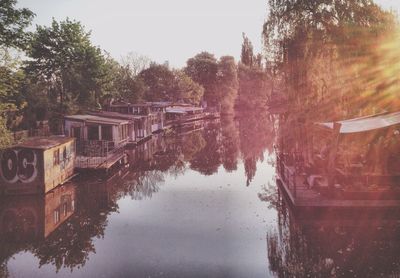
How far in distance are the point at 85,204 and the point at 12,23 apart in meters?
14.2

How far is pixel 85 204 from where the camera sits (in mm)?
22203

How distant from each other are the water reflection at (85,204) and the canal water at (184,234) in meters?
0.06

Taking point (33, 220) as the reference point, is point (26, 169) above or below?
above

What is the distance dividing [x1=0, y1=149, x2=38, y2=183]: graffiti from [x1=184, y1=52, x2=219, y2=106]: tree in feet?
312

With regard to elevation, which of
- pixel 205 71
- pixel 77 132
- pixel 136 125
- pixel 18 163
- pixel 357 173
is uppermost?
pixel 205 71

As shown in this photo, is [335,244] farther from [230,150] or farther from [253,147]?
[253,147]

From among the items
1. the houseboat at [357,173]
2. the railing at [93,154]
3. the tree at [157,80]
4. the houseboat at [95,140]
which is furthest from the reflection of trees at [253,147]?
the tree at [157,80]

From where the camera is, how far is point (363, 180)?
17.9 meters

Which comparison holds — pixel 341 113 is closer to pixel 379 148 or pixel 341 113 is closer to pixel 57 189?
pixel 379 148

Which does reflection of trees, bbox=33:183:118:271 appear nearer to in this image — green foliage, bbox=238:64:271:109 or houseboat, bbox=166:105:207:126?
houseboat, bbox=166:105:207:126

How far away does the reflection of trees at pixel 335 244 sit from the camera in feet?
41.1

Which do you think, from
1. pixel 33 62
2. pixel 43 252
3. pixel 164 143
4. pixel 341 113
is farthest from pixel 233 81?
pixel 43 252

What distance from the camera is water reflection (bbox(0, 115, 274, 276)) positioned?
15.8 metres

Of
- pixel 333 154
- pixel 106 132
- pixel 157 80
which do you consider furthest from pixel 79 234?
pixel 157 80
